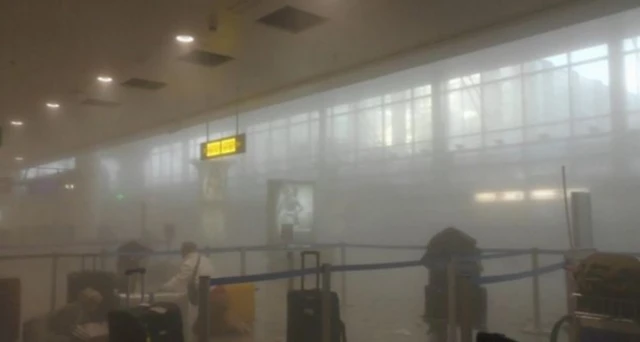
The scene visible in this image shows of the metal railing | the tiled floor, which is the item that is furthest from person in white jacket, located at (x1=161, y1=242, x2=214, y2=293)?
the tiled floor

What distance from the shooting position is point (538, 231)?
30.1 feet

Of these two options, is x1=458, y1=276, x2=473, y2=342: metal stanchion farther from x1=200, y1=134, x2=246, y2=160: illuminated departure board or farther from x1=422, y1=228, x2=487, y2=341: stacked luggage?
x1=200, y1=134, x2=246, y2=160: illuminated departure board

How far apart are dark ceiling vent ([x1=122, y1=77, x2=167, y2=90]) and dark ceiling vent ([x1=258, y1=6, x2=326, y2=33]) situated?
8.38 feet

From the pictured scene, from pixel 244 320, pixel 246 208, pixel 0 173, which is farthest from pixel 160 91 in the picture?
pixel 0 173

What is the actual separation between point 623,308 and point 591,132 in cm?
653

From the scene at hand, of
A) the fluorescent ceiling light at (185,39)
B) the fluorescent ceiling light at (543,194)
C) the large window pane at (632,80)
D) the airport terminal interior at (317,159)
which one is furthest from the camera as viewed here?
the fluorescent ceiling light at (543,194)

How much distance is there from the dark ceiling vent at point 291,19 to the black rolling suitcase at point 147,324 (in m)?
2.59

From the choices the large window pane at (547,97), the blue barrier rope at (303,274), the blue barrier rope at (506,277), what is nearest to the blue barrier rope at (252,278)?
the blue barrier rope at (303,274)

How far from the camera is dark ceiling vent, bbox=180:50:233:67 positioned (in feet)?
19.3

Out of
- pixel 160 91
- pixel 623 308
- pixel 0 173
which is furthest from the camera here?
pixel 0 173

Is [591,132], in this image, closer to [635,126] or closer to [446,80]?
[635,126]

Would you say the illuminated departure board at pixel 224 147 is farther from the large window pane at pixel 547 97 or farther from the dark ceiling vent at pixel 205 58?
the large window pane at pixel 547 97

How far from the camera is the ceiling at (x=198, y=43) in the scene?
4.62 m

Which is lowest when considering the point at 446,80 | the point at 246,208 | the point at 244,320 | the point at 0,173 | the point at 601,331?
the point at 244,320
